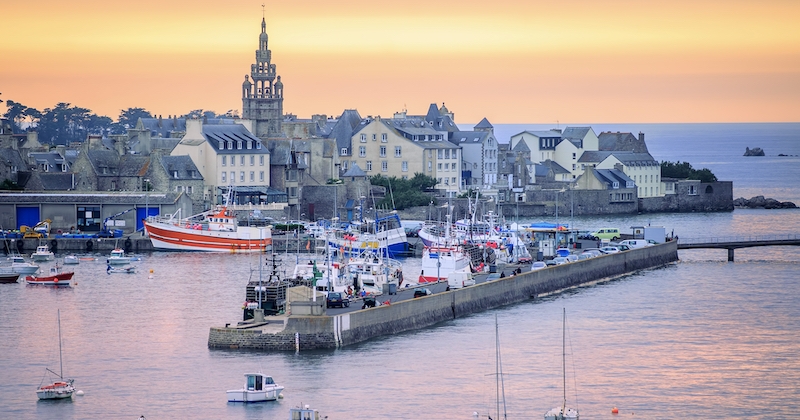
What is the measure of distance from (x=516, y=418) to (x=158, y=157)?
188 feet

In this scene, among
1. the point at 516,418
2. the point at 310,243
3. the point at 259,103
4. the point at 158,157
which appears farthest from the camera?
the point at 259,103

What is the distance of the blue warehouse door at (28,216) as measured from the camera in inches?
3433

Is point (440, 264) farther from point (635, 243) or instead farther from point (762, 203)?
point (762, 203)

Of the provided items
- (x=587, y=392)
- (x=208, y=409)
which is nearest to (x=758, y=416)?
(x=587, y=392)

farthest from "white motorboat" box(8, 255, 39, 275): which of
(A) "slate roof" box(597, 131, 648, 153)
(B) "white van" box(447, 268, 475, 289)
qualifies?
(A) "slate roof" box(597, 131, 648, 153)

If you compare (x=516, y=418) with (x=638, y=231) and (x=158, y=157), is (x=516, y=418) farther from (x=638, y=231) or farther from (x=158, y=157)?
(x=158, y=157)

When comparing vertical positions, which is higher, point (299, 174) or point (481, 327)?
point (299, 174)

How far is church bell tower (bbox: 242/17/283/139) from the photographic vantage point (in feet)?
354

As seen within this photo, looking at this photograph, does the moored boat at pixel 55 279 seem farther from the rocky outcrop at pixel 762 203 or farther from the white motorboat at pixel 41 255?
the rocky outcrop at pixel 762 203

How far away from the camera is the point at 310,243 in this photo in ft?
267

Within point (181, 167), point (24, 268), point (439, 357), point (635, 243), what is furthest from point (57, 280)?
point (635, 243)

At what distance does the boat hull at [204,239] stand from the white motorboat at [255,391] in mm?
42687

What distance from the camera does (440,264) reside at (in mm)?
62406

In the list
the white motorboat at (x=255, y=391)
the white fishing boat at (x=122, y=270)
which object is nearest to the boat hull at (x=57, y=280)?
the white fishing boat at (x=122, y=270)
